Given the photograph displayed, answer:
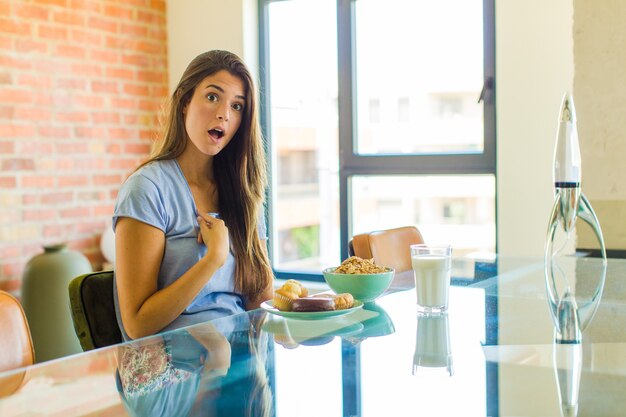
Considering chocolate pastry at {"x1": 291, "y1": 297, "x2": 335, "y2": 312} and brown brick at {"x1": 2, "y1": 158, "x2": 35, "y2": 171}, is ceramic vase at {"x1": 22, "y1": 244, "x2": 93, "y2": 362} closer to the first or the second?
brown brick at {"x1": 2, "y1": 158, "x2": 35, "y2": 171}

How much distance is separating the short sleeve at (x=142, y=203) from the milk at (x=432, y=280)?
0.63 metres

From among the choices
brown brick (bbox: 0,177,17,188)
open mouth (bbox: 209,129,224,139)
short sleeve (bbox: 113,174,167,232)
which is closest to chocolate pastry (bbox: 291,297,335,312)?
short sleeve (bbox: 113,174,167,232)

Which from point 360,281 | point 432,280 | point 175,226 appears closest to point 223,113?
point 175,226

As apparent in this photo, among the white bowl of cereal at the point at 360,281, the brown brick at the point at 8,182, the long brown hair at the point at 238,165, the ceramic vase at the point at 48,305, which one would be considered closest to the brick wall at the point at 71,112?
the brown brick at the point at 8,182

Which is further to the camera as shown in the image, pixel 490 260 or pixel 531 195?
pixel 531 195

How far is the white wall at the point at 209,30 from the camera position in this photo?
12.4 feet

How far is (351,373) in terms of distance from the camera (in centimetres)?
108

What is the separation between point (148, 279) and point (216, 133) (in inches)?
16.4

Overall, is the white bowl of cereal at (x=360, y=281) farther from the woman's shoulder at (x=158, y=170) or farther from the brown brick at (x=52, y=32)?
the brown brick at (x=52, y=32)

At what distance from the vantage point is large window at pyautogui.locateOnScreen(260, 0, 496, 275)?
3348 mm

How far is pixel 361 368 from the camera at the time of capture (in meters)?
1.11

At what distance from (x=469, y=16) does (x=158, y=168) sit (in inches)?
75.0

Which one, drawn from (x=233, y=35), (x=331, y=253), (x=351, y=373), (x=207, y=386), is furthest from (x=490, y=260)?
(x=233, y=35)

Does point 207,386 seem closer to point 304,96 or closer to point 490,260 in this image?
point 490,260
